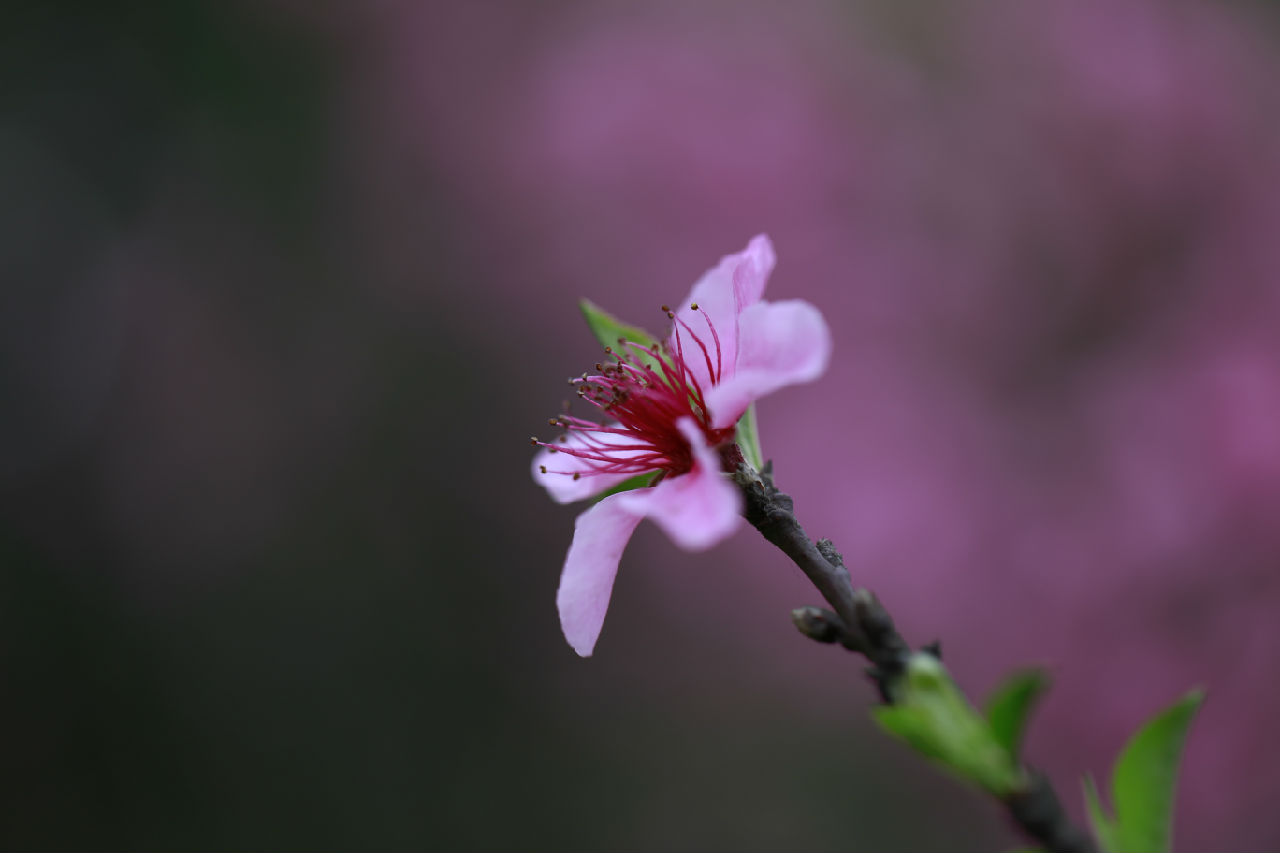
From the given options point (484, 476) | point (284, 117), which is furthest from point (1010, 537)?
point (284, 117)

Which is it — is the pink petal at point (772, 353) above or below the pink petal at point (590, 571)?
above

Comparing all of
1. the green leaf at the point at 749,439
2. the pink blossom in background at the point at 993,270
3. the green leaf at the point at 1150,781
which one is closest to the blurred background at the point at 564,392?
the pink blossom in background at the point at 993,270

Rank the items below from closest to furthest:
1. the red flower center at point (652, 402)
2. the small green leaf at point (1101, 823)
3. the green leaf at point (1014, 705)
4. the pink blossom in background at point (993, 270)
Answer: the green leaf at point (1014, 705) → the small green leaf at point (1101, 823) → the red flower center at point (652, 402) → the pink blossom in background at point (993, 270)

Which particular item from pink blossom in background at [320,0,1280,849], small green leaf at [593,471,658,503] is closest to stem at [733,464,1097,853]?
small green leaf at [593,471,658,503]

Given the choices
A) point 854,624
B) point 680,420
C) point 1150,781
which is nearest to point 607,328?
point 680,420

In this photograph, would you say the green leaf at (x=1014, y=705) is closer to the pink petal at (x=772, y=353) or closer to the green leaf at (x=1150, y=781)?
the green leaf at (x=1150, y=781)
